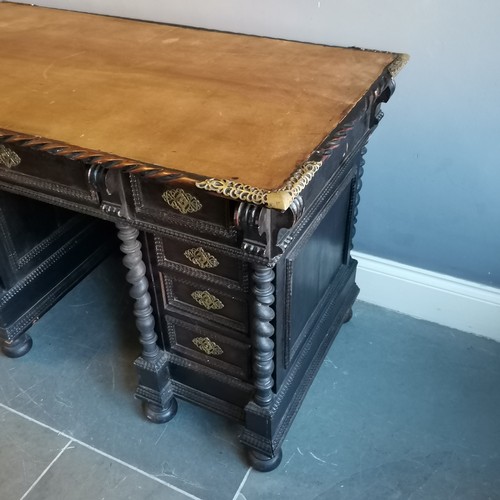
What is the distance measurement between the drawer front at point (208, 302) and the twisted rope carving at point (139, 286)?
0.18 feet

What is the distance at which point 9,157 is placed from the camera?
1.26 metres

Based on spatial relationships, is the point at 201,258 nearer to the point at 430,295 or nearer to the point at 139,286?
the point at 139,286

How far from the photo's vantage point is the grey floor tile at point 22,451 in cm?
150

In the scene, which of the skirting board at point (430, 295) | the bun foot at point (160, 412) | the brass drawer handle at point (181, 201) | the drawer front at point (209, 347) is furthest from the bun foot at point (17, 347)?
the skirting board at point (430, 295)

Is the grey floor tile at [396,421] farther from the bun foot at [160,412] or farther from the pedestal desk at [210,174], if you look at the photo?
the bun foot at [160,412]

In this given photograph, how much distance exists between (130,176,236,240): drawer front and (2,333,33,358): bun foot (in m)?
0.90

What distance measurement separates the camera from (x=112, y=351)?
184 centimetres

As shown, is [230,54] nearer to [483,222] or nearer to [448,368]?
[483,222]

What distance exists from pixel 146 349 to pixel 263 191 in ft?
2.33

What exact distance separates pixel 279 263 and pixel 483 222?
78 cm

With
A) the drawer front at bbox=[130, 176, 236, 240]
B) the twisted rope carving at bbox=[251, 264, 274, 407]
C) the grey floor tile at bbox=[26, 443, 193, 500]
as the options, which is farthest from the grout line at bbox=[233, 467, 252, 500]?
the drawer front at bbox=[130, 176, 236, 240]

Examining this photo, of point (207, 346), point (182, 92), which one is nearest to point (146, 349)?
point (207, 346)

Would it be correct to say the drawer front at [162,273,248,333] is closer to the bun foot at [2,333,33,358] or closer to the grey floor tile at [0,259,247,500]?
the grey floor tile at [0,259,247,500]

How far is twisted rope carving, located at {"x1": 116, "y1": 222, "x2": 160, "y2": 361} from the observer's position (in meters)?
1.25
